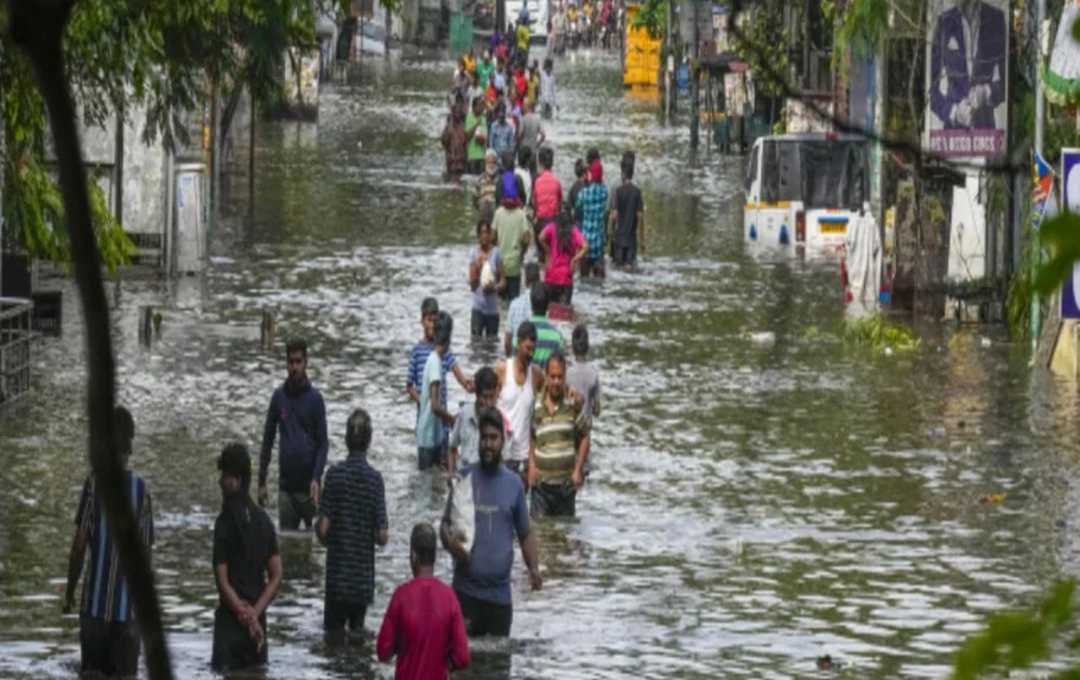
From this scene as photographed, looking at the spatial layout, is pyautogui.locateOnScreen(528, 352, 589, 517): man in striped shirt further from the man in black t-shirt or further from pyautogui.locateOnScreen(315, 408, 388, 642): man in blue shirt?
the man in black t-shirt

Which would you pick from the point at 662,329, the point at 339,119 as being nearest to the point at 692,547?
the point at 662,329

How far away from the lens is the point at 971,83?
27500 mm

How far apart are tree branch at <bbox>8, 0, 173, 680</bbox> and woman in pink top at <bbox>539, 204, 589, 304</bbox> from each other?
954 inches

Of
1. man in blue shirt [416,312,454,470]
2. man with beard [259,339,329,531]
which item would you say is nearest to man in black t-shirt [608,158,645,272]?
man in blue shirt [416,312,454,470]

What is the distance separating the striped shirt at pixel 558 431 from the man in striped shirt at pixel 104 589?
465cm

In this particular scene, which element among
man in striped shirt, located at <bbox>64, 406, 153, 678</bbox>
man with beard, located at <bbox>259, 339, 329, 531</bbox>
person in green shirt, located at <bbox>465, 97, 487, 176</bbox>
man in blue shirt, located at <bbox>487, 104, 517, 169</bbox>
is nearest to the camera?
man in striped shirt, located at <bbox>64, 406, 153, 678</bbox>

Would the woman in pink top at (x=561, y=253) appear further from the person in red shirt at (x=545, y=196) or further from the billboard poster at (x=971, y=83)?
the billboard poster at (x=971, y=83)

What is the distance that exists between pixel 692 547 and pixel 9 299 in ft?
26.7

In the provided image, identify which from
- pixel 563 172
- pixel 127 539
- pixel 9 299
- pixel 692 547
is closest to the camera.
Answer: pixel 127 539

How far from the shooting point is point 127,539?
3178 mm

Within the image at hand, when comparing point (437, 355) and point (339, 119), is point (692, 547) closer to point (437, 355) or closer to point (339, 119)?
point (437, 355)

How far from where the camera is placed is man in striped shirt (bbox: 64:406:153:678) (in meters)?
11.8

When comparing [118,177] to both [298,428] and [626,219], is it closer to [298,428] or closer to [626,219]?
[626,219]

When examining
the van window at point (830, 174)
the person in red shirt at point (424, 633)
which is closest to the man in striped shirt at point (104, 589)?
the person in red shirt at point (424, 633)
